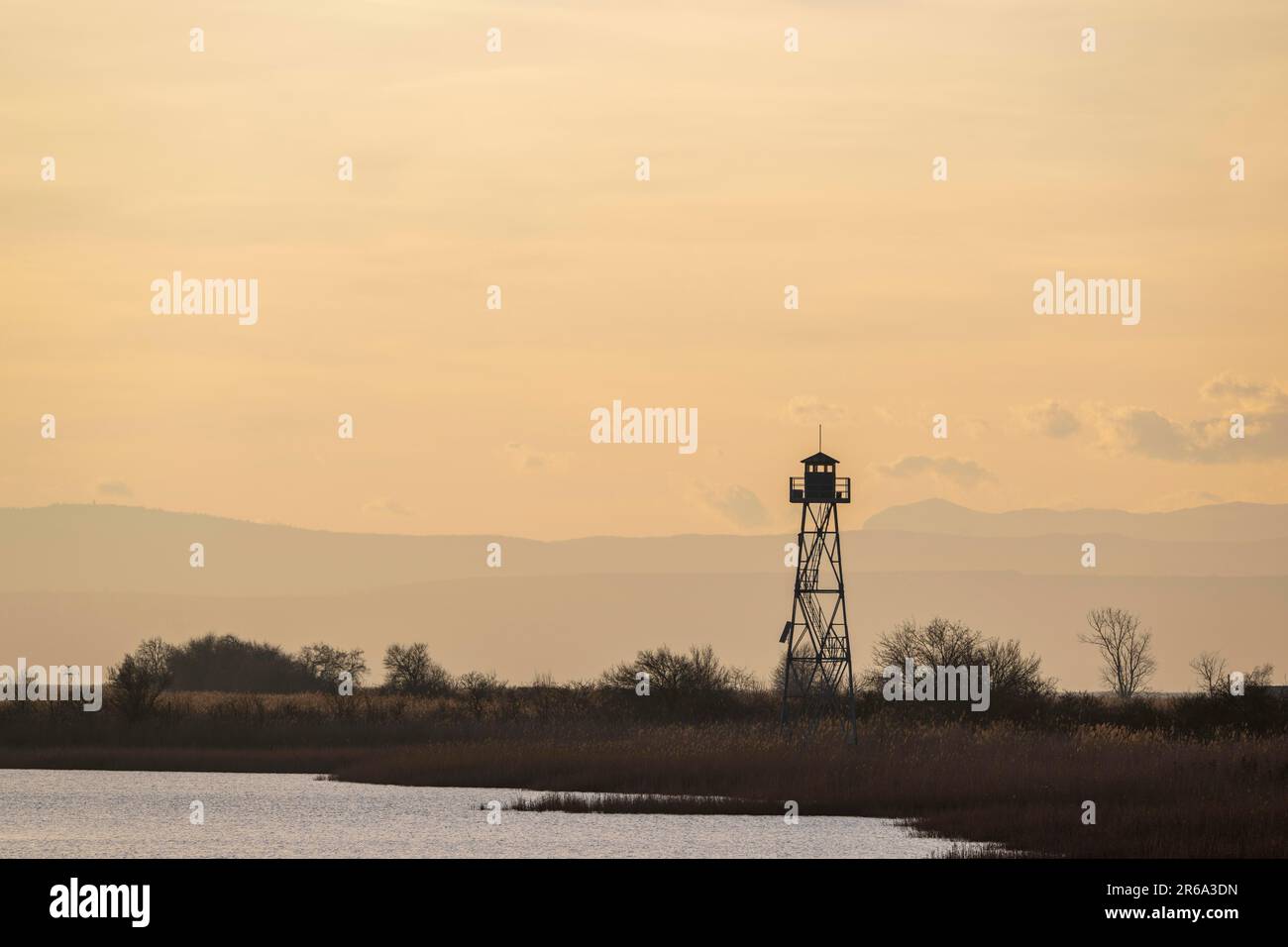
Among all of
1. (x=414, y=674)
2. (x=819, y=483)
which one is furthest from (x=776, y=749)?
(x=414, y=674)

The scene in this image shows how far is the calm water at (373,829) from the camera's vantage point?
4241 centimetres

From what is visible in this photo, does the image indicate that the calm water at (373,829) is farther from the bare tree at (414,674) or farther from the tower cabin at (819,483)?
the bare tree at (414,674)

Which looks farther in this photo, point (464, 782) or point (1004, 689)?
point (1004, 689)

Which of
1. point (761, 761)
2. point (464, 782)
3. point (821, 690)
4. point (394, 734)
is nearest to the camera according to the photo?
point (761, 761)

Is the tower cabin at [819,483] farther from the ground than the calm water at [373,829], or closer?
farther from the ground

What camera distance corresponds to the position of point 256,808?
53562 millimetres

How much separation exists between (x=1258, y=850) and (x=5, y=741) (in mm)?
57949

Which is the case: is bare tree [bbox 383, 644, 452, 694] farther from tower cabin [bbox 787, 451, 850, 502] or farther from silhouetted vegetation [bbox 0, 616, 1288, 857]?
tower cabin [bbox 787, 451, 850, 502]

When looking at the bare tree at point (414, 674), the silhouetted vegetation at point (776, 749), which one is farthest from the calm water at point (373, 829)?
the bare tree at point (414, 674)

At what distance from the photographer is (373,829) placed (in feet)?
154

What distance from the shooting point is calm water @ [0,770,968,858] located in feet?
139
